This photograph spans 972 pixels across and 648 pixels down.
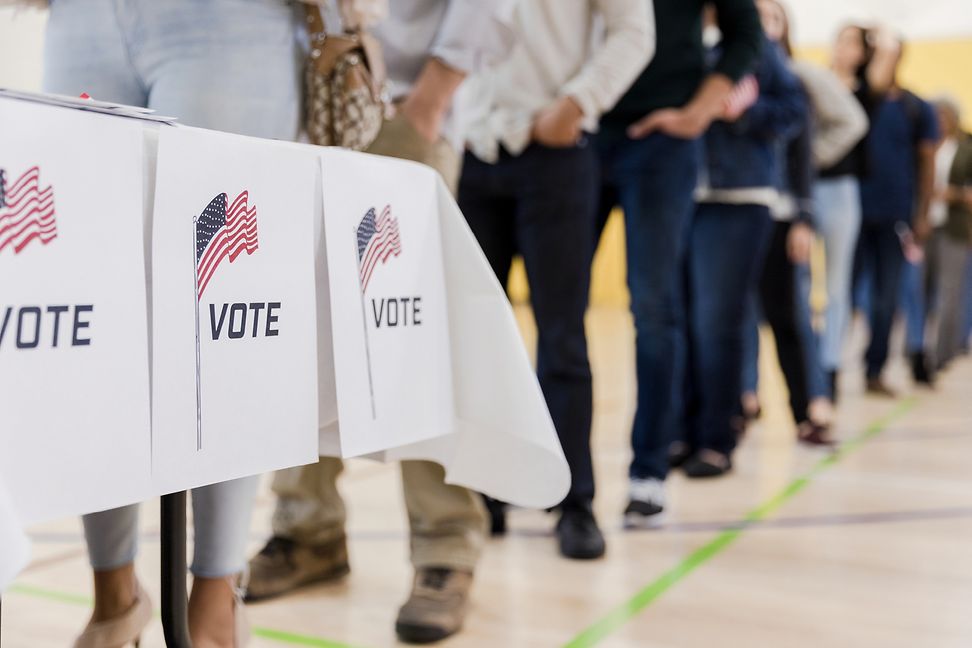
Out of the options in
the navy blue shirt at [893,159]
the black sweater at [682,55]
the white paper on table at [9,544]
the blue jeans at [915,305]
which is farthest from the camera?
the blue jeans at [915,305]

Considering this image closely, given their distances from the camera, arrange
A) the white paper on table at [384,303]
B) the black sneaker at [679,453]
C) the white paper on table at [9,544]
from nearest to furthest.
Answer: the white paper on table at [9,544], the white paper on table at [384,303], the black sneaker at [679,453]

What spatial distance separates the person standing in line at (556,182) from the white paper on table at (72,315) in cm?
108

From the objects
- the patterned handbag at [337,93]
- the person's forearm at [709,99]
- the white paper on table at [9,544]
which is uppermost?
the person's forearm at [709,99]

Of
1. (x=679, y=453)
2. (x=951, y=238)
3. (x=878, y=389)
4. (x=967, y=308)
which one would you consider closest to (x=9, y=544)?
(x=679, y=453)

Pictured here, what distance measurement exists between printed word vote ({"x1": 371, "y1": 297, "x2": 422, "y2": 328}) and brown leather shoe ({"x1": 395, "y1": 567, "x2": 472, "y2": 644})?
54 cm

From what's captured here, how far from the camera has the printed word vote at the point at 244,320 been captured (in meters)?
0.74

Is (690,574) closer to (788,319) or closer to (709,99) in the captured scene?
(709,99)

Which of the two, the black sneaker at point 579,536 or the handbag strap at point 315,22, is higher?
the handbag strap at point 315,22

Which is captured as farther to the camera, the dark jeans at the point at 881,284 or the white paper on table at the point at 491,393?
the dark jeans at the point at 881,284

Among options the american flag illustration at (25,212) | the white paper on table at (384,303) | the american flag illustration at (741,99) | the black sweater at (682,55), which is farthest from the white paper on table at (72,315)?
the american flag illustration at (741,99)

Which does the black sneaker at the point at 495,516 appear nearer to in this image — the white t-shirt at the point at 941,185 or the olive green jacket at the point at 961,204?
the white t-shirt at the point at 941,185

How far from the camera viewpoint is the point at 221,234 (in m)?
0.75

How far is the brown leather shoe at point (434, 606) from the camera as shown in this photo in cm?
129

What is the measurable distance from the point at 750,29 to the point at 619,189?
0.48 metres
